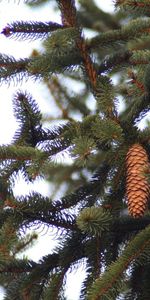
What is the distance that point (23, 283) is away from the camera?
216 centimetres

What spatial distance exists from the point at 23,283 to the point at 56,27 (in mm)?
924

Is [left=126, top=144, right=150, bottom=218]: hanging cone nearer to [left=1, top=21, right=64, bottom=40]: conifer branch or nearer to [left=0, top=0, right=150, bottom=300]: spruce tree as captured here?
[left=0, top=0, right=150, bottom=300]: spruce tree

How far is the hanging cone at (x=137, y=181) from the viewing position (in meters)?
1.88

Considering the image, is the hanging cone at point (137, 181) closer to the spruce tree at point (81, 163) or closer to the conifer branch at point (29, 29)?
the spruce tree at point (81, 163)

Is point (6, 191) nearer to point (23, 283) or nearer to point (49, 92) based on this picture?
point (23, 283)

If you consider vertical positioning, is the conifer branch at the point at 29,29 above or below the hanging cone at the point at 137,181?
above

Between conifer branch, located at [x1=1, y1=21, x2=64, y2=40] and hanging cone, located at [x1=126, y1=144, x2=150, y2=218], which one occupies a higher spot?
conifer branch, located at [x1=1, y1=21, x2=64, y2=40]

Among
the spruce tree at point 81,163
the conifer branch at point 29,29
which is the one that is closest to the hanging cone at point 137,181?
the spruce tree at point 81,163

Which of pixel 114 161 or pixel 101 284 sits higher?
pixel 114 161

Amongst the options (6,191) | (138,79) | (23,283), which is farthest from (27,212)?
(138,79)

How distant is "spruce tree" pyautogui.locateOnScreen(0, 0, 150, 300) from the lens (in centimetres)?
195

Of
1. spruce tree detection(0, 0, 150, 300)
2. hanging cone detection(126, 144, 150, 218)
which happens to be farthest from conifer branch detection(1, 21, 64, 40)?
hanging cone detection(126, 144, 150, 218)

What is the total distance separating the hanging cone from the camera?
1.88 metres

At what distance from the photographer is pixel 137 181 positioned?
1.95m
